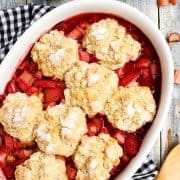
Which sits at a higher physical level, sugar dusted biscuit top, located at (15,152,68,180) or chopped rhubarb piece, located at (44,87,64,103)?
chopped rhubarb piece, located at (44,87,64,103)

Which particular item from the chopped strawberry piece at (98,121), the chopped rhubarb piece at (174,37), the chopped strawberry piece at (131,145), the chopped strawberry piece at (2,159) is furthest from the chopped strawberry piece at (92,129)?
the chopped rhubarb piece at (174,37)

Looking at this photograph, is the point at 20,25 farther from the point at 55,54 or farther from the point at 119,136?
the point at 119,136

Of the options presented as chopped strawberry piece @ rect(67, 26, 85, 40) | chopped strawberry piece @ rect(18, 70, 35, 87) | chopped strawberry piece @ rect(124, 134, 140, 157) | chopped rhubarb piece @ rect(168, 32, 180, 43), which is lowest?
chopped strawberry piece @ rect(124, 134, 140, 157)

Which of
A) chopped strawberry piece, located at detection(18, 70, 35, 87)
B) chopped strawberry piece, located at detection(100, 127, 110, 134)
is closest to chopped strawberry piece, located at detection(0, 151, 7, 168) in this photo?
chopped strawberry piece, located at detection(18, 70, 35, 87)

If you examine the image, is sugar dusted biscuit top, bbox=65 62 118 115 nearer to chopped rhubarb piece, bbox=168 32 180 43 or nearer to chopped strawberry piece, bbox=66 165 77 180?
chopped strawberry piece, bbox=66 165 77 180

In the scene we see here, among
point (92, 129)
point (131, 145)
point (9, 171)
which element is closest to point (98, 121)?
point (92, 129)
